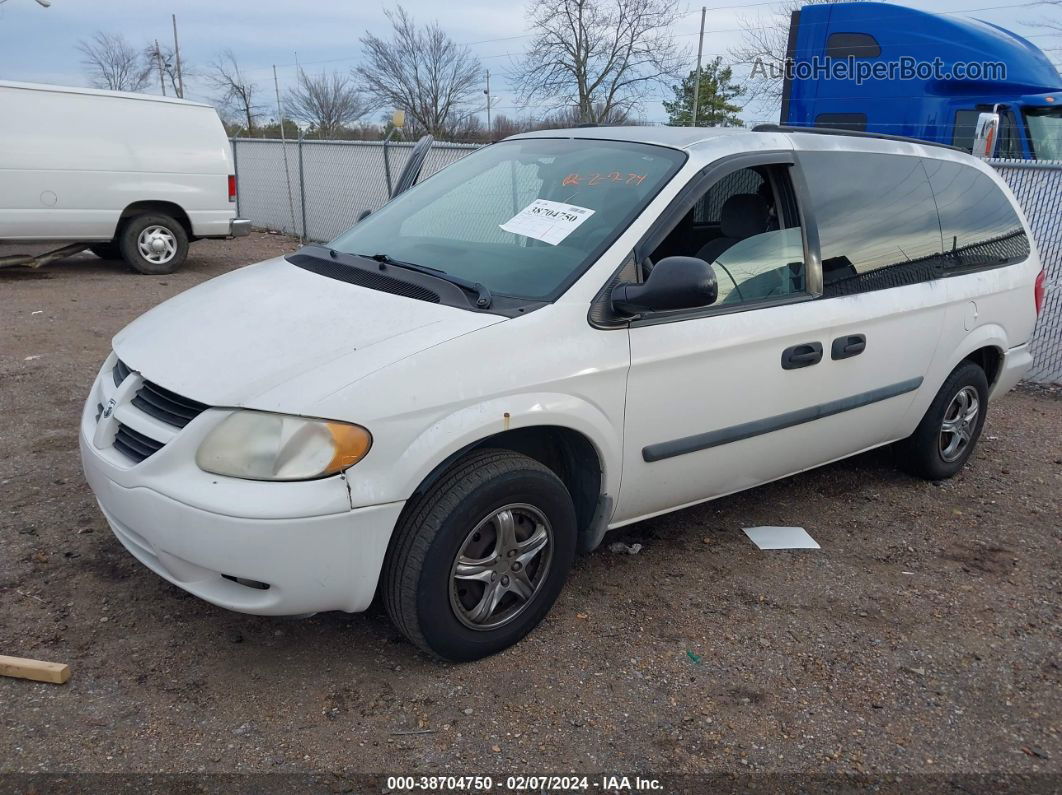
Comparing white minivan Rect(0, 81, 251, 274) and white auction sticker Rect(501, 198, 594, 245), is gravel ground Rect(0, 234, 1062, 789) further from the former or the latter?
white minivan Rect(0, 81, 251, 274)

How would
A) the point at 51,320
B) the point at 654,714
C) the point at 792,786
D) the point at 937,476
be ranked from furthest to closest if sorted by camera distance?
the point at 51,320, the point at 937,476, the point at 654,714, the point at 792,786

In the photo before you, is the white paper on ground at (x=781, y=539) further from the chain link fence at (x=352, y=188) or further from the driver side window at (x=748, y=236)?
the chain link fence at (x=352, y=188)

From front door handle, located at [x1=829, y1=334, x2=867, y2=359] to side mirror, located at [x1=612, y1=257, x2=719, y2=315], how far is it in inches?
39.8

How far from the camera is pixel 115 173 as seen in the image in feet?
33.2

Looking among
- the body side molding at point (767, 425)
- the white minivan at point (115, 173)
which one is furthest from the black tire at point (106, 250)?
the body side molding at point (767, 425)

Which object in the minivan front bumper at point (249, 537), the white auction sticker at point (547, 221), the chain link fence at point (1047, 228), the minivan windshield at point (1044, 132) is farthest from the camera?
the minivan windshield at point (1044, 132)

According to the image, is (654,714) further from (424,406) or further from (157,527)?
(157,527)

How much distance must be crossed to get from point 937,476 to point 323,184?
36.3 feet

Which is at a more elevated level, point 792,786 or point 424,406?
point 424,406

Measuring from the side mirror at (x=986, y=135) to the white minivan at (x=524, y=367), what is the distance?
4.51m

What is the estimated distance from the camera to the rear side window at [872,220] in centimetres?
387

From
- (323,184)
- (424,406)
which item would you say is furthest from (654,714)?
(323,184)

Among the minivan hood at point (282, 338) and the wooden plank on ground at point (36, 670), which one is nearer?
the minivan hood at point (282, 338)

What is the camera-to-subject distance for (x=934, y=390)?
4.53 metres
